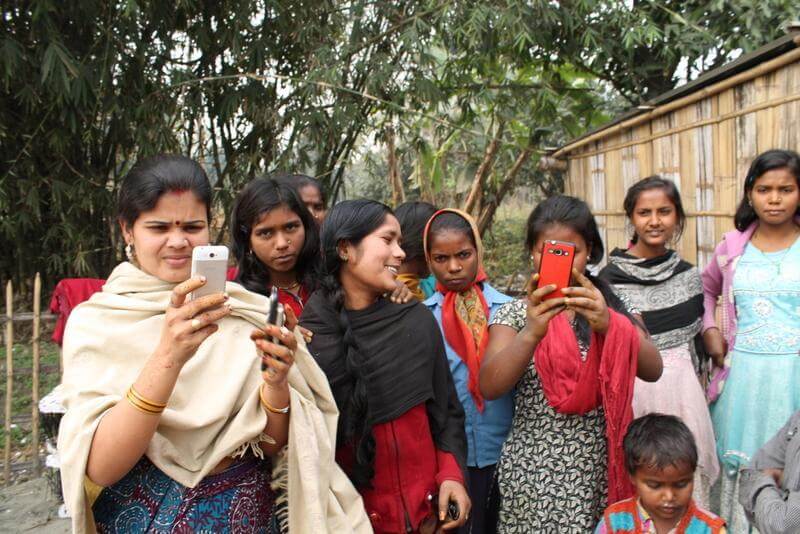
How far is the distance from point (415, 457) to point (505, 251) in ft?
36.8

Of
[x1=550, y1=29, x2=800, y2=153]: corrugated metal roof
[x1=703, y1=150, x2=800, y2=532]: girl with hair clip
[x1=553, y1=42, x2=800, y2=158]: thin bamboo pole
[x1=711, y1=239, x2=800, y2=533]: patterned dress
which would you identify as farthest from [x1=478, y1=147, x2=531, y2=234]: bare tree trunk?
[x1=711, y1=239, x2=800, y2=533]: patterned dress

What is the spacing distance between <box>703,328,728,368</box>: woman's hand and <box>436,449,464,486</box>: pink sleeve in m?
1.58

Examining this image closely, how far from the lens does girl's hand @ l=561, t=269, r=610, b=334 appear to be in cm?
195

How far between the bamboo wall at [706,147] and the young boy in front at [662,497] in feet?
6.18

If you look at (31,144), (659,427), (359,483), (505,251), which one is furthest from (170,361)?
(505,251)

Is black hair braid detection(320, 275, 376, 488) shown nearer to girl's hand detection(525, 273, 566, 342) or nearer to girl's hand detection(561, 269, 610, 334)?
girl's hand detection(525, 273, 566, 342)

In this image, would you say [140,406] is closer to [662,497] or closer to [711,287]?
[662,497]

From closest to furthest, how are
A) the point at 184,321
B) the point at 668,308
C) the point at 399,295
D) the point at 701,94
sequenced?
the point at 184,321
the point at 399,295
the point at 668,308
the point at 701,94

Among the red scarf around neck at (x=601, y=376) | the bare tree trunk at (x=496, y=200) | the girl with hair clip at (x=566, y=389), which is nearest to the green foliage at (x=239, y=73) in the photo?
the bare tree trunk at (x=496, y=200)

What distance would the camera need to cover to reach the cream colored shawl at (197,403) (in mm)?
1541

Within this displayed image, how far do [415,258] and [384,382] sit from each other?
45.5 inches

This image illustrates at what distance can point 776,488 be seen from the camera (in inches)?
74.7

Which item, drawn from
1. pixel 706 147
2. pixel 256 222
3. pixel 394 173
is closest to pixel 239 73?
pixel 394 173

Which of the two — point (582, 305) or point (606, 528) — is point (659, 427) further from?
point (582, 305)
